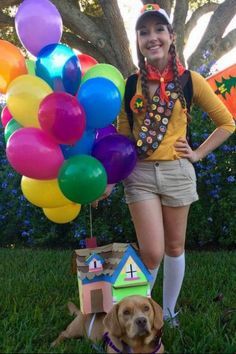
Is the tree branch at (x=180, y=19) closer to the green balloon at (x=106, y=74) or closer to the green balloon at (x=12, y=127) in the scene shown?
the green balloon at (x=106, y=74)

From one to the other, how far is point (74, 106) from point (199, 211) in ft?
11.3

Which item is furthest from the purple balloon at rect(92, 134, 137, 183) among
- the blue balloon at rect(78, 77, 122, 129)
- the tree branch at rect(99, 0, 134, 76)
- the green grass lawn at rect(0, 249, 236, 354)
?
the tree branch at rect(99, 0, 134, 76)

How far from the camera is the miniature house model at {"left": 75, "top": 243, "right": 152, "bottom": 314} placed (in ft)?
9.21

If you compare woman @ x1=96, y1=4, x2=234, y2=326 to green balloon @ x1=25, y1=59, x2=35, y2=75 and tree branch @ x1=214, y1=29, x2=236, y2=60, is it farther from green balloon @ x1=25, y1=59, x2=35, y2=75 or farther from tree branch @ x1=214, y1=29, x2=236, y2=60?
tree branch @ x1=214, y1=29, x2=236, y2=60

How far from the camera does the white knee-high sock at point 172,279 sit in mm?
3174

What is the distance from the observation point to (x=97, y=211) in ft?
20.4

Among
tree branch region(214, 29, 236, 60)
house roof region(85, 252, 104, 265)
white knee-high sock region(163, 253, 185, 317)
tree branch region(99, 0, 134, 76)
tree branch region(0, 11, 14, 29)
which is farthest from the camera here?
tree branch region(214, 29, 236, 60)

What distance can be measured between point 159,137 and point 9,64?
1009 millimetres

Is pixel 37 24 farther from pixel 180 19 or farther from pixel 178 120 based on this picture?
pixel 180 19

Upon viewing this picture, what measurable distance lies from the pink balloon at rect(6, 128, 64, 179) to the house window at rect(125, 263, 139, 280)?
2.36 ft

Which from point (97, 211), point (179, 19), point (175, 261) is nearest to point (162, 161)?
point (175, 261)

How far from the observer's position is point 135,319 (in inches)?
98.8

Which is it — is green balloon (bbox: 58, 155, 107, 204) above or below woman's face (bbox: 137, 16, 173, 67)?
below

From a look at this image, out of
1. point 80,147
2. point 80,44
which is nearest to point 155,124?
point 80,147
